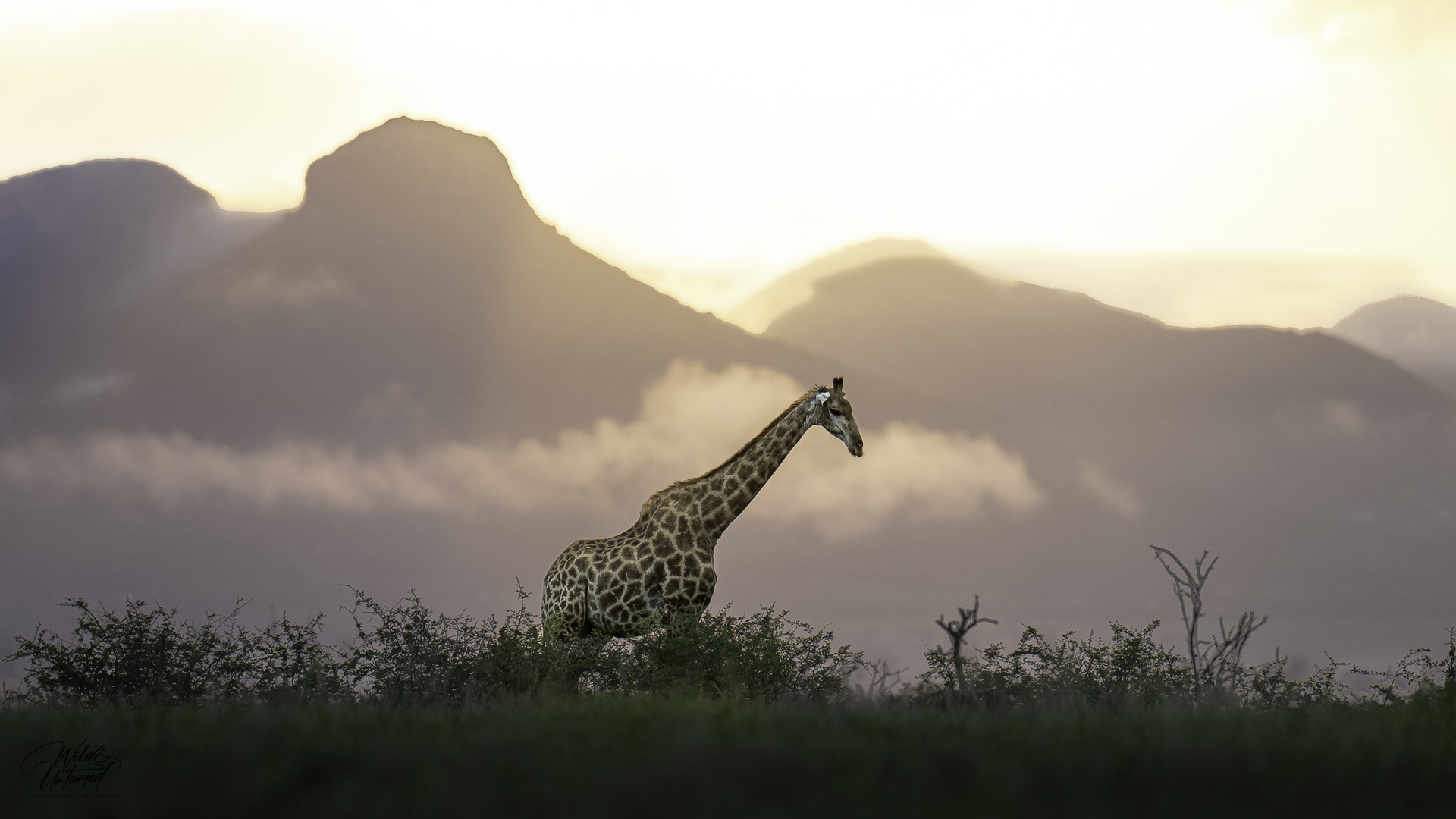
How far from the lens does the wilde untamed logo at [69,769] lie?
8.45 metres

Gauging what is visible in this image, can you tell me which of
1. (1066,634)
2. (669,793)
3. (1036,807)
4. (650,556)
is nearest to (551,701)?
(650,556)

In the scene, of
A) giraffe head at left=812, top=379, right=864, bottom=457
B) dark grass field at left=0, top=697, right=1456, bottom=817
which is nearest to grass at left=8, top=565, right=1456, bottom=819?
dark grass field at left=0, top=697, right=1456, bottom=817

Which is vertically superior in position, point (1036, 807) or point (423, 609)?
point (423, 609)

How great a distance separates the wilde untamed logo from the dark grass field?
0.07 meters

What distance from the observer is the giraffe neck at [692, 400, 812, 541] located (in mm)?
18125

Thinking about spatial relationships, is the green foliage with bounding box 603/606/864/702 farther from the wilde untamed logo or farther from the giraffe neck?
the wilde untamed logo

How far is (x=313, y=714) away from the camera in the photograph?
11.3 metres

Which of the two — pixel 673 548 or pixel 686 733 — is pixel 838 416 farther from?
pixel 686 733

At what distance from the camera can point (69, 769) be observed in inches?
363

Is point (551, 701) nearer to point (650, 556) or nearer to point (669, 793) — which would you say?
point (650, 556)

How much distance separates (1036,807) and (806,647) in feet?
34.1

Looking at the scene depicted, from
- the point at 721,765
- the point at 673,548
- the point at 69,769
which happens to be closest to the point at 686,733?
the point at 721,765

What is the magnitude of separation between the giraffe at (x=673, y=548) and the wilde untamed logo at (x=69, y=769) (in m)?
8.51

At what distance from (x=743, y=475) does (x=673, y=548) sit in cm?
165
